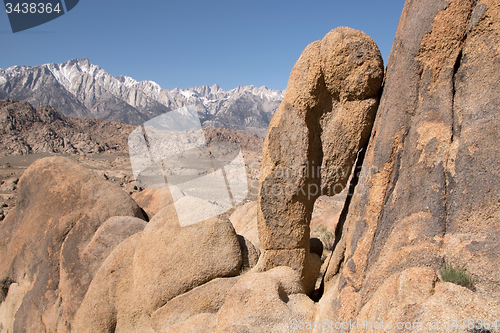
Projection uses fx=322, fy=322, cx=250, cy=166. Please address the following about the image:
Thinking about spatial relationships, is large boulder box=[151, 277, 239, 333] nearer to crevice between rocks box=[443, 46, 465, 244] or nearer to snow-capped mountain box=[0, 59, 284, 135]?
crevice between rocks box=[443, 46, 465, 244]

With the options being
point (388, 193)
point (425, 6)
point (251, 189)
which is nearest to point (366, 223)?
point (388, 193)

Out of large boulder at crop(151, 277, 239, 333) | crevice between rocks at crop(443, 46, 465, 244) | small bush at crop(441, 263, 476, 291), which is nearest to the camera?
small bush at crop(441, 263, 476, 291)

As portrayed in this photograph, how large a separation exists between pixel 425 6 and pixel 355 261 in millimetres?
2573

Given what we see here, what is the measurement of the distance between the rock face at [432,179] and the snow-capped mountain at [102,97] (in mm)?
102209

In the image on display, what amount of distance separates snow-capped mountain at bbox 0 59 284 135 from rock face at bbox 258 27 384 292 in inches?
3989

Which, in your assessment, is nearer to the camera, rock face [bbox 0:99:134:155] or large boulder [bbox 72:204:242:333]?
large boulder [bbox 72:204:242:333]

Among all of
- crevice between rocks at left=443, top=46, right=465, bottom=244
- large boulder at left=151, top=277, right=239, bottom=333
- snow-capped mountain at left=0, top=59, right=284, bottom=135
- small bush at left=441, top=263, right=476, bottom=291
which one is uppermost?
snow-capped mountain at left=0, top=59, right=284, bottom=135

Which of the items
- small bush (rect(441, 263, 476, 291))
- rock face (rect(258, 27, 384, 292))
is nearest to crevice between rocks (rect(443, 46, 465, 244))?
small bush (rect(441, 263, 476, 291))

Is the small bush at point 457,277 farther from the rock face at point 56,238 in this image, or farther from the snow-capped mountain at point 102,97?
the snow-capped mountain at point 102,97

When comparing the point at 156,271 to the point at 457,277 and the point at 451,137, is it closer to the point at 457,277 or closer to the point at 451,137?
the point at 457,277

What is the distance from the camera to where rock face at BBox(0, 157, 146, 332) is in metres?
5.31

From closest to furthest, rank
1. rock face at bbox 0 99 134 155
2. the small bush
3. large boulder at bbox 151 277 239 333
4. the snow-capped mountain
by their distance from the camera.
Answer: the small bush
large boulder at bbox 151 277 239 333
rock face at bbox 0 99 134 155
the snow-capped mountain

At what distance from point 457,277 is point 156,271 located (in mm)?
3423

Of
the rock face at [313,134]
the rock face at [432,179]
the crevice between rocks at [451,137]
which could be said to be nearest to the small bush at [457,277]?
the rock face at [432,179]
